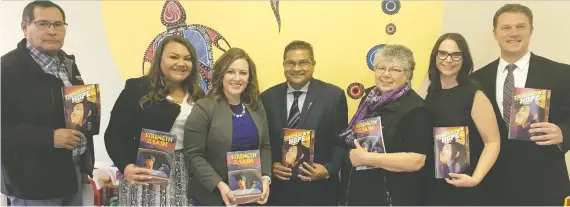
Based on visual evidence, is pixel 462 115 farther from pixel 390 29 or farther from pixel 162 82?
pixel 162 82

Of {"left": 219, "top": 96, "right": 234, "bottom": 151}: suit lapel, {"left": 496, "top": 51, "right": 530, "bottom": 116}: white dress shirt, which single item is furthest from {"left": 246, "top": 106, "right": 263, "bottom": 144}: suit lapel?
{"left": 496, "top": 51, "right": 530, "bottom": 116}: white dress shirt

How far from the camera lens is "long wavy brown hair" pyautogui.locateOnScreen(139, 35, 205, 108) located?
2.28 metres

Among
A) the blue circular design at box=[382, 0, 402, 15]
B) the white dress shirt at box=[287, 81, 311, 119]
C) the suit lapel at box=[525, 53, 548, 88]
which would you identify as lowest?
the white dress shirt at box=[287, 81, 311, 119]

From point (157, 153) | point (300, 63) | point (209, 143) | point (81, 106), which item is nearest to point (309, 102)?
point (300, 63)

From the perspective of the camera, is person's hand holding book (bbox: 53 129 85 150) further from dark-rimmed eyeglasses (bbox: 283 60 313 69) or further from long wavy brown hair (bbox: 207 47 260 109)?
dark-rimmed eyeglasses (bbox: 283 60 313 69)

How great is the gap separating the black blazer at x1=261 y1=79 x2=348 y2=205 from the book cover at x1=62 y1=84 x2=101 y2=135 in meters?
0.93

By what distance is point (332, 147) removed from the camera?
8.21ft

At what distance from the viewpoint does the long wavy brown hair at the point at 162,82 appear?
2.28 metres

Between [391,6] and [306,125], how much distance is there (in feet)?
3.62

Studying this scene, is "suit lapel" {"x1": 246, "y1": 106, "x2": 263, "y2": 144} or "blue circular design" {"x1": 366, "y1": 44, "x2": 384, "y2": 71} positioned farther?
"blue circular design" {"x1": 366, "y1": 44, "x2": 384, "y2": 71}

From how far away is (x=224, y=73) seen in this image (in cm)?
228

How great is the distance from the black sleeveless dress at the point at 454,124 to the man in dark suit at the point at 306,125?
499mm

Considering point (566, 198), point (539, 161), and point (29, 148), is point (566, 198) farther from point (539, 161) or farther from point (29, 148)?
point (29, 148)

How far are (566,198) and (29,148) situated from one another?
9.84ft
